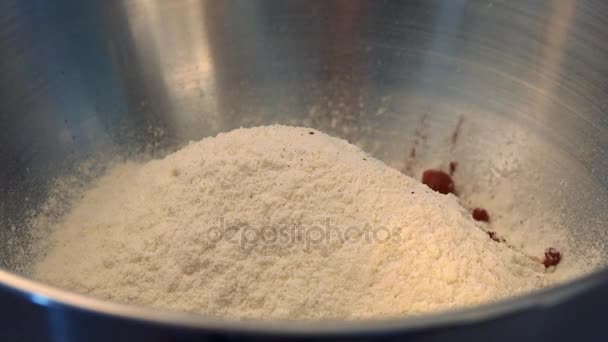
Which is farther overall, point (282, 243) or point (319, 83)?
point (319, 83)

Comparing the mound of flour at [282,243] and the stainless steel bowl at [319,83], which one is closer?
the mound of flour at [282,243]

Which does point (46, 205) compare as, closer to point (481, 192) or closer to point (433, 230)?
point (433, 230)

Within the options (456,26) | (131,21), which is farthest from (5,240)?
(456,26)

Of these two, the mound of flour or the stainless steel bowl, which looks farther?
the stainless steel bowl
